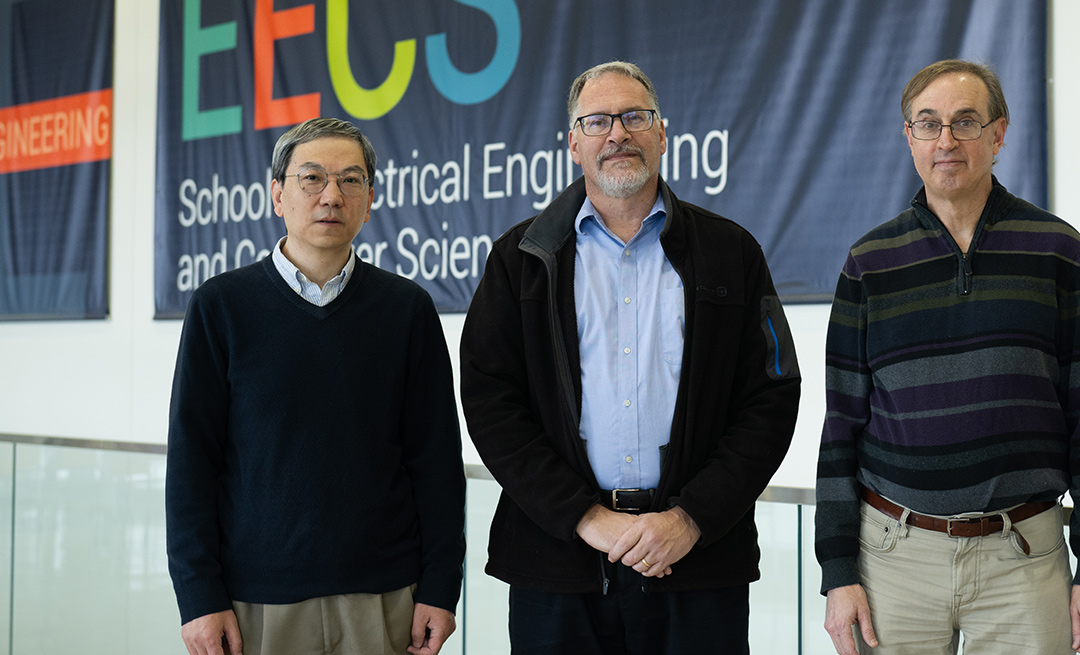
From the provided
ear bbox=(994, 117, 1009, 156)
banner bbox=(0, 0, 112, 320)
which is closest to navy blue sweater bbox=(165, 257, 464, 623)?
ear bbox=(994, 117, 1009, 156)

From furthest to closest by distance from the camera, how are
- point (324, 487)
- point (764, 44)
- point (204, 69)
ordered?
point (204, 69), point (764, 44), point (324, 487)

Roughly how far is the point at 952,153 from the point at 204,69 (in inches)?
191

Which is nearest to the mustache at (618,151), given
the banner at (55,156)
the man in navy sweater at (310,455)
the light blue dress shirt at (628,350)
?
the light blue dress shirt at (628,350)

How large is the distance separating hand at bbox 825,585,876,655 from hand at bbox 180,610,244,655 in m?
1.05

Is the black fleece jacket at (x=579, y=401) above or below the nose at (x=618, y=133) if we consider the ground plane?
below

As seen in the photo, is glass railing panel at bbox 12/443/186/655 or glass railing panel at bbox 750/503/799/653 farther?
glass railing panel at bbox 12/443/186/655

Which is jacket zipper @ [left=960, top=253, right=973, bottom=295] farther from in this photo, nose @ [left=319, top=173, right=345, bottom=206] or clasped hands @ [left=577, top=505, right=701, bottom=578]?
nose @ [left=319, top=173, right=345, bottom=206]

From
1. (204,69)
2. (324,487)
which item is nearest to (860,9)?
(324,487)

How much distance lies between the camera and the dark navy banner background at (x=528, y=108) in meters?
3.64

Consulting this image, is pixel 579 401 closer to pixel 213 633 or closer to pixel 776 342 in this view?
pixel 776 342

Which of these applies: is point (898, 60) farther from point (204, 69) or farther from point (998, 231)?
point (204, 69)

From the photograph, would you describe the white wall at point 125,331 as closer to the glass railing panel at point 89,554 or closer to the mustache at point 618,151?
the glass railing panel at point 89,554

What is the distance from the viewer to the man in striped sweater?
167 cm

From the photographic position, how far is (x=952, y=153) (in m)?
1.74
